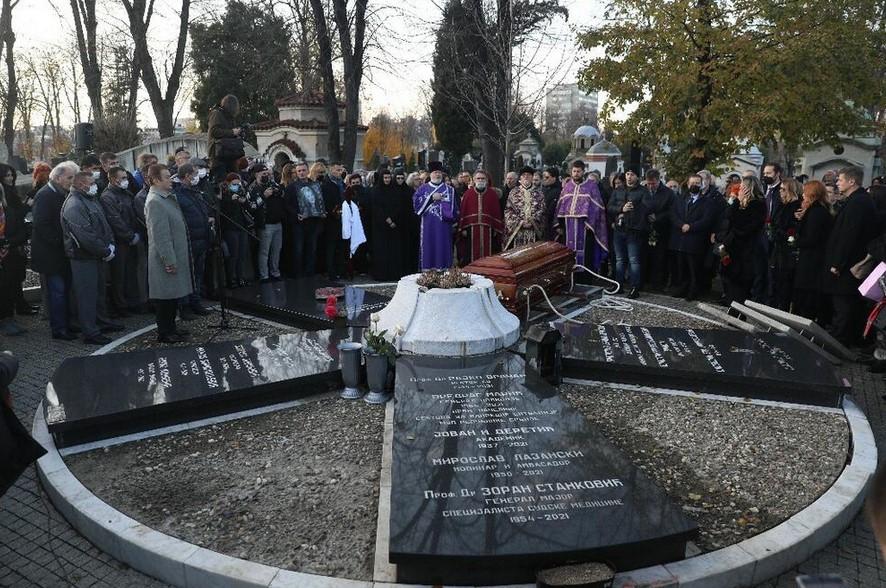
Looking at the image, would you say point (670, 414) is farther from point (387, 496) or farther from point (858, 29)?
point (858, 29)

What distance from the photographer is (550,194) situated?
11406mm

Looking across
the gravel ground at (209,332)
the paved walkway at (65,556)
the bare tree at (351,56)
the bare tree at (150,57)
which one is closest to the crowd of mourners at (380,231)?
the gravel ground at (209,332)

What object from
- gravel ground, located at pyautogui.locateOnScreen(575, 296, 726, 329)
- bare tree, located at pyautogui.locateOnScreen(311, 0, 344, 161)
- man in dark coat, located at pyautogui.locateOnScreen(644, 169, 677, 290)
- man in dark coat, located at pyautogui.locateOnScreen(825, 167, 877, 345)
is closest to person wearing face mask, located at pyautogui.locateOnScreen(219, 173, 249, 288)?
gravel ground, located at pyautogui.locateOnScreen(575, 296, 726, 329)

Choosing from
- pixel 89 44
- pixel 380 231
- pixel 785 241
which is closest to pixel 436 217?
→ pixel 380 231

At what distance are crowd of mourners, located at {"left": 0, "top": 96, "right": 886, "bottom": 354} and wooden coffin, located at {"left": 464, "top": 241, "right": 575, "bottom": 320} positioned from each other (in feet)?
4.66

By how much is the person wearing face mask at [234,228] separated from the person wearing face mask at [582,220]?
4932 millimetres

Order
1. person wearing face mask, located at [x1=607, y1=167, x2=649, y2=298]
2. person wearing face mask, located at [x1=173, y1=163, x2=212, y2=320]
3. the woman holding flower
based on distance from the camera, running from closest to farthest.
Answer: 1. person wearing face mask, located at [x1=173, y1=163, x2=212, y2=320]
2. the woman holding flower
3. person wearing face mask, located at [x1=607, y1=167, x2=649, y2=298]

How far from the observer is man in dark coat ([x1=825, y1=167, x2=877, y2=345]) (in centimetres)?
758

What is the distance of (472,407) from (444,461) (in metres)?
0.93

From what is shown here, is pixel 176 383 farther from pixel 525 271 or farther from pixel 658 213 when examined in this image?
pixel 658 213

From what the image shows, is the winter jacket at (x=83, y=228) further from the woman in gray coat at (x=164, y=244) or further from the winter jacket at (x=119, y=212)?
the woman in gray coat at (x=164, y=244)

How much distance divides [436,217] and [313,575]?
7952 mm

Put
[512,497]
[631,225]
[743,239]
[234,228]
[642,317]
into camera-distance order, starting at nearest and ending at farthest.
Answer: [512,497] → [642,317] → [743,239] → [234,228] → [631,225]

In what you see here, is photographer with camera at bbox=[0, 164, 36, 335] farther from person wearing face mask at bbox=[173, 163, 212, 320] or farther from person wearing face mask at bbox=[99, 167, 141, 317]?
person wearing face mask at bbox=[173, 163, 212, 320]
